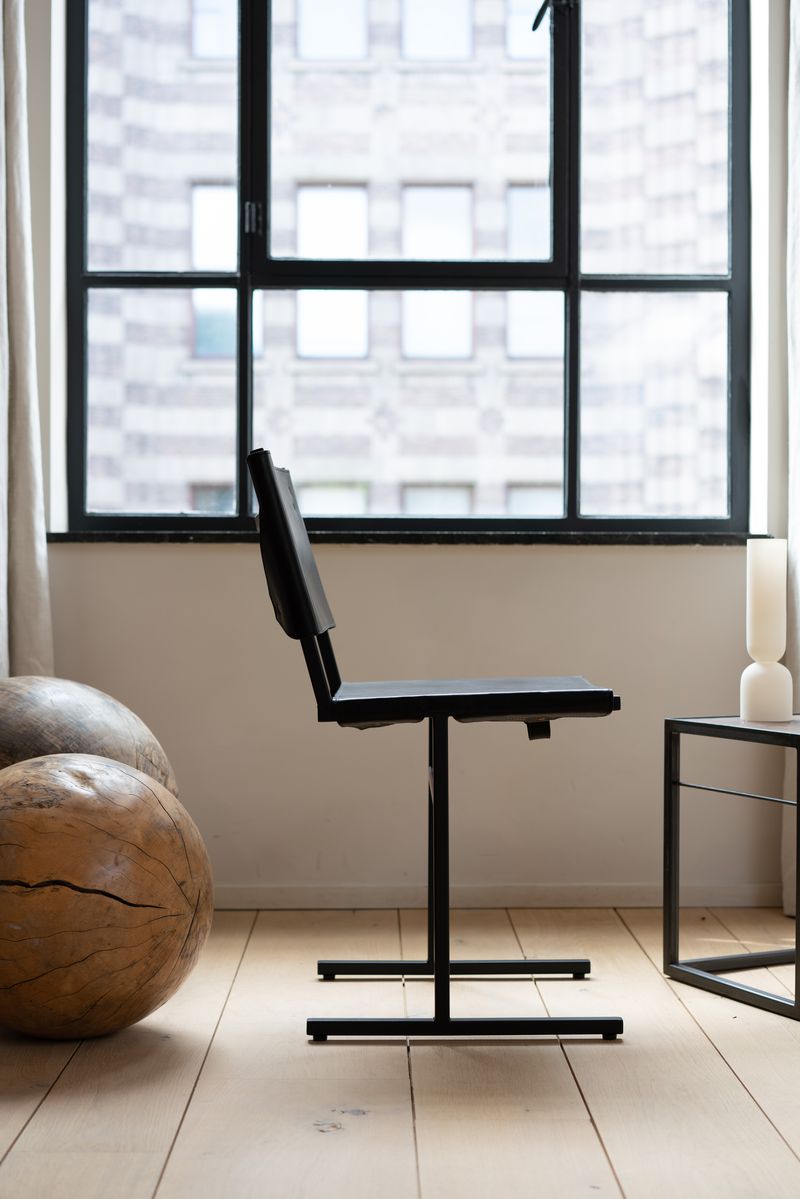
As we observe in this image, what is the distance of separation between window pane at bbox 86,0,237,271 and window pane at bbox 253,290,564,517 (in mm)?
309

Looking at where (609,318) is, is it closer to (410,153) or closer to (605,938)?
(410,153)

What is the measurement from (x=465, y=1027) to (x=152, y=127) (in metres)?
2.17

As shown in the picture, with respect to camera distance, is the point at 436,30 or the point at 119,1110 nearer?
the point at 119,1110

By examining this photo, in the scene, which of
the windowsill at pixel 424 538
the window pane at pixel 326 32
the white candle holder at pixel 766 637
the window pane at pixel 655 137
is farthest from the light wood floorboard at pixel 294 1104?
the window pane at pixel 326 32

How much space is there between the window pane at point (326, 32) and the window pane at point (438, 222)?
357mm

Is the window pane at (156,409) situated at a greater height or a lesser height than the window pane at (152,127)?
lesser

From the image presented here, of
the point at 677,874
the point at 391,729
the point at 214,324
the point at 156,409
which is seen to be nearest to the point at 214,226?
the point at 214,324

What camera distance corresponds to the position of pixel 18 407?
2.60m

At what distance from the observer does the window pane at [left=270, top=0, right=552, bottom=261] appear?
2883mm

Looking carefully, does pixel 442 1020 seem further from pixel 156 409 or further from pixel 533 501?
pixel 156 409

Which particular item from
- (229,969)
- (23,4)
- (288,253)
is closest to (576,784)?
(229,969)

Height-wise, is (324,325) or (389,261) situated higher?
(389,261)

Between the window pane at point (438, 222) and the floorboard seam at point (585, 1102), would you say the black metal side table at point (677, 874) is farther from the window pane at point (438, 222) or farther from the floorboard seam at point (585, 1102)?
the window pane at point (438, 222)

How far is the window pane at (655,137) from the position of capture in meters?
2.91
